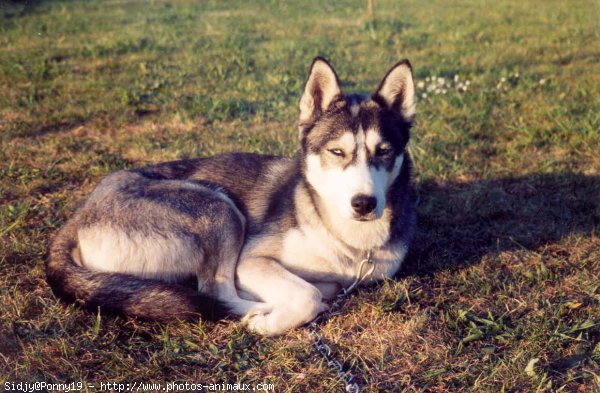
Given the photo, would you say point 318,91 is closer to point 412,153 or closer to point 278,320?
point 278,320

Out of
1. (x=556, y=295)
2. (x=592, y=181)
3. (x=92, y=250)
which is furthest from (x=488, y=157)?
(x=92, y=250)

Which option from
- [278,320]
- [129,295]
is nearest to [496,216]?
[278,320]

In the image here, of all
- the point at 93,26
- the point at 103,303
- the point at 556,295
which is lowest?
the point at 556,295

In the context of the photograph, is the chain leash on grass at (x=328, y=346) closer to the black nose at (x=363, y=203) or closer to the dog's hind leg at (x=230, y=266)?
the dog's hind leg at (x=230, y=266)

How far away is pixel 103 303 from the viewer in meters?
3.21

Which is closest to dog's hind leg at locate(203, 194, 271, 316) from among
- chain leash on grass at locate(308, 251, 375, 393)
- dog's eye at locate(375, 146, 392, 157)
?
chain leash on grass at locate(308, 251, 375, 393)

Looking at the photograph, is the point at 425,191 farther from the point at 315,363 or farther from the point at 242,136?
the point at 315,363

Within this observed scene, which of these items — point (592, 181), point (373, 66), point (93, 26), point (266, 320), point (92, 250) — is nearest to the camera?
point (266, 320)

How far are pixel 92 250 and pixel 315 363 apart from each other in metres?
1.66

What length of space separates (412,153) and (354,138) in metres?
2.68

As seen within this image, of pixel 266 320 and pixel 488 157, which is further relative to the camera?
pixel 488 157

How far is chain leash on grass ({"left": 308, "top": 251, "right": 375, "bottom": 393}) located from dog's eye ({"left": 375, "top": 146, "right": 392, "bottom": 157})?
2.41 feet

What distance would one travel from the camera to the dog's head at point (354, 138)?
3334 millimetres

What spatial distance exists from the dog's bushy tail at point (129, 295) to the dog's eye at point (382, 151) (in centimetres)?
138
